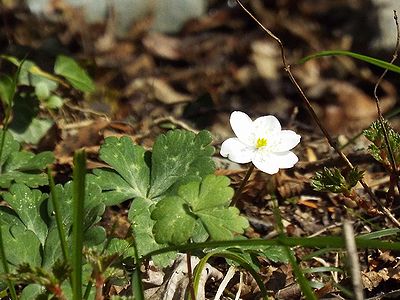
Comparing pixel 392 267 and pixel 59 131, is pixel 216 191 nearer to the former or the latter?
pixel 392 267

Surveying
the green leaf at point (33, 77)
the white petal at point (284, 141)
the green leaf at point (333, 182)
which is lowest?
the green leaf at point (333, 182)

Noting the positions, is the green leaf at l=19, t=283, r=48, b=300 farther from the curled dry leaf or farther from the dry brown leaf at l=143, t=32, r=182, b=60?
the dry brown leaf at l=143, t=32, r=182, b=60

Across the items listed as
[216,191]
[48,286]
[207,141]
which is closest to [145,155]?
[207,141]

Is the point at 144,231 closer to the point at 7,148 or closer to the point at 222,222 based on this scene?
the point at 222,222

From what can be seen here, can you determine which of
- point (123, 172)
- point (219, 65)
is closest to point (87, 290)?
point (123, 172)

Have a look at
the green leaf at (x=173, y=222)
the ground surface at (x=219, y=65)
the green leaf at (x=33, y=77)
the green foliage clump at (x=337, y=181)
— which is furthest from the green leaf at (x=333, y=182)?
the green leaf at (x=33, y=77)

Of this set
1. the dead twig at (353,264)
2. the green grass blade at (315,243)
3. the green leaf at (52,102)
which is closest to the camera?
the dead twig at (353,264)

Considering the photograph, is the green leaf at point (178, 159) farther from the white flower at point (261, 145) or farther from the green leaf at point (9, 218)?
the green leaf at point (9, 218)

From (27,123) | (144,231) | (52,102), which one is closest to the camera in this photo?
(144,231)
